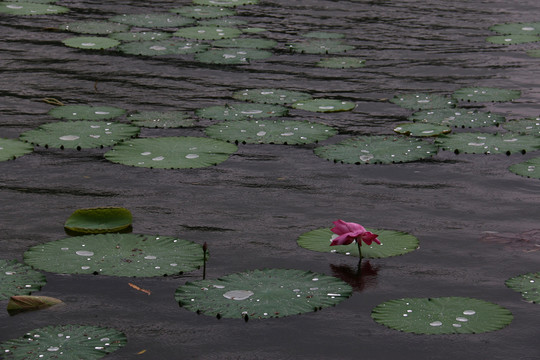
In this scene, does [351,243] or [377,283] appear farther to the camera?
[351,243]

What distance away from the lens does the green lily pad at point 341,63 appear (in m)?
8.25

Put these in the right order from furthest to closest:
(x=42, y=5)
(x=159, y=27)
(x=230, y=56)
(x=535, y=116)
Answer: (x=42, y=5) → (x=159, y=27) → (x=230, y=56) → (x=535, y=116)

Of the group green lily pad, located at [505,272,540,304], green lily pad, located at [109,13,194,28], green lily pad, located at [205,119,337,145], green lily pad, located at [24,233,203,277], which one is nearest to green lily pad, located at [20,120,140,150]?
green lily pad, located at [205,119,337,145]

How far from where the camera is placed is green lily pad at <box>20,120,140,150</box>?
19.9 ft

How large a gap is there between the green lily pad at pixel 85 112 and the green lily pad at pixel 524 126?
255 centimetres

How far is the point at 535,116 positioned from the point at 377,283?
3072 mm

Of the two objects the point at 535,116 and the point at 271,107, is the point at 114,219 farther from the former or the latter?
the point at 535,116

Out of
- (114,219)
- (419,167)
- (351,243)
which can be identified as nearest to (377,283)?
(351,243)

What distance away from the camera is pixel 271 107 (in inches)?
271

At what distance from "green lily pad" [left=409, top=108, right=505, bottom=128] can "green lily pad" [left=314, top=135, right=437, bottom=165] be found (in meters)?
0.48

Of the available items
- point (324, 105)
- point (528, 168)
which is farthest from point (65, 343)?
point (324, 105)

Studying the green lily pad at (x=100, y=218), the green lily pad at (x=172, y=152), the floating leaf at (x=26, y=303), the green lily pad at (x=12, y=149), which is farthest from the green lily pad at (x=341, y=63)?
the floating leaf at (x=26, y=303)

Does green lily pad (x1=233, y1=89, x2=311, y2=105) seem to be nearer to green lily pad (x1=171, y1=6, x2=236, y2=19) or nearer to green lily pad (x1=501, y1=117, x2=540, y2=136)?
green lily pad (x1=501, y1=117, x2=540, y2=136)

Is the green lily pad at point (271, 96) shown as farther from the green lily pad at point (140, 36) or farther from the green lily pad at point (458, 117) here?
the green lily pad at point (140, 36)
